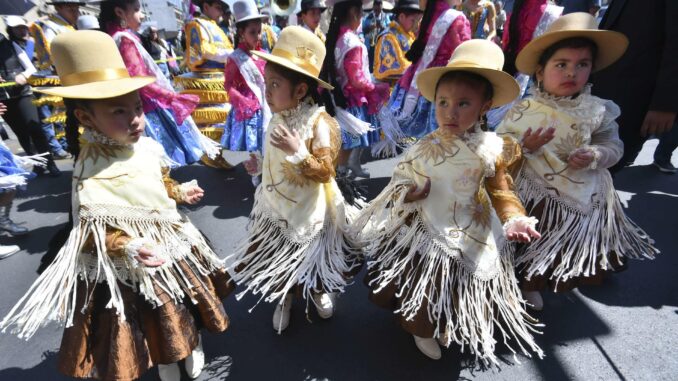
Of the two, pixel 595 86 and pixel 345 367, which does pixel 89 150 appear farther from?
pixel 595 86

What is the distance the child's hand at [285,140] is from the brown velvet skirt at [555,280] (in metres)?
1.39

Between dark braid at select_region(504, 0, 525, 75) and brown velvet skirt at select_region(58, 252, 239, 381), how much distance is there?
3003mm

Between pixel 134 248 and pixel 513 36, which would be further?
pixel 513 36

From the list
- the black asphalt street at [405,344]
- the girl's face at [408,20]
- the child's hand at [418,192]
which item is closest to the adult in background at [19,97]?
the black asphalt street at [405,344]

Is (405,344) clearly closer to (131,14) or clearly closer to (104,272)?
(104,272)

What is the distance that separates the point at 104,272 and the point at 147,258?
27 centimetres

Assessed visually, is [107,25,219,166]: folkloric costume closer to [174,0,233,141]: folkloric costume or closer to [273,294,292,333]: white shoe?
[174,0,233,141]: folkloric costume

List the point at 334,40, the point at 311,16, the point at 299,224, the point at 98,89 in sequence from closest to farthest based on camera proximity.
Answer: the point at 98,89, the point at 299,224, the point at 334,40, the point at 311,16

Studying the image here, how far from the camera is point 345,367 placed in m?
1.89

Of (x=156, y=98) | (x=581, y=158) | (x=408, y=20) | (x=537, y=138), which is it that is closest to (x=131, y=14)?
(x=156, y=98)

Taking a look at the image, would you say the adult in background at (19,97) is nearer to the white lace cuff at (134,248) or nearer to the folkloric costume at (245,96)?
the folkloric costume at (245,96)

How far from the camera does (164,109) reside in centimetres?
344

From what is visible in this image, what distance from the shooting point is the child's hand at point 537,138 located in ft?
5.81

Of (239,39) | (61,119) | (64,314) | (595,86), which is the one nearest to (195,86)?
(239,39)
